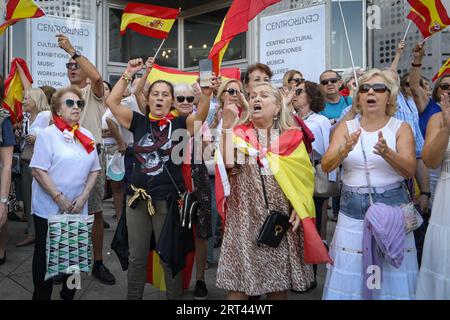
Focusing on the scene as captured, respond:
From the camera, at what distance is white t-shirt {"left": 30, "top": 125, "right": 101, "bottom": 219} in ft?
12.0

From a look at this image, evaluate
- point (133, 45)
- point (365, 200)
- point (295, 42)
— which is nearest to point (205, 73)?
point (365, 200)

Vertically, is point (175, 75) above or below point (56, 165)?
above

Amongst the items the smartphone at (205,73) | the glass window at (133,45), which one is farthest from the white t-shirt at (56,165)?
the glass window at (133,45)

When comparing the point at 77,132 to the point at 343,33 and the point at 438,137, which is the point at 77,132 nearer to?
the point at 438,137

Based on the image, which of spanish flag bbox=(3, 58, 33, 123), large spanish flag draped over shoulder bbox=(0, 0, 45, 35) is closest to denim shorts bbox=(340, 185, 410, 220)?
large spanish flag draped over shoulder bbox=(0, 0, 45, 35)

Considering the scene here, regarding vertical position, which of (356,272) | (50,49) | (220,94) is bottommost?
(356,272)

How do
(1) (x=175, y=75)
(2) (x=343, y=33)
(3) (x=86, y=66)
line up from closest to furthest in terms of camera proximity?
(3) (x=86, y=66), (1) (x=175, y=75), (2) (x=343, y=33)

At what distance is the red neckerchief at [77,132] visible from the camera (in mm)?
3782

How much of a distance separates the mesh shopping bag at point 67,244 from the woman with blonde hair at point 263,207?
1.16 metres

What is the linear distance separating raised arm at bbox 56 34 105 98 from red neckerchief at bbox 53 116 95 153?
616 millimetres

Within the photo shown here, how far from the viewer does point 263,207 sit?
3166 mm

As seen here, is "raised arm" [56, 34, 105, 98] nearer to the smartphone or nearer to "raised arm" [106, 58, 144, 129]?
"raised arm" [106, 58, 144, 129]

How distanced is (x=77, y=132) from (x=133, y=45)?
8.25 metres

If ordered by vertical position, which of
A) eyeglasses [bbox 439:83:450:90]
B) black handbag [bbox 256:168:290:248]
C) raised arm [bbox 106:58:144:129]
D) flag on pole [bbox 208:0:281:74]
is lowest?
black handbag [bbox 256:168:290:248]
